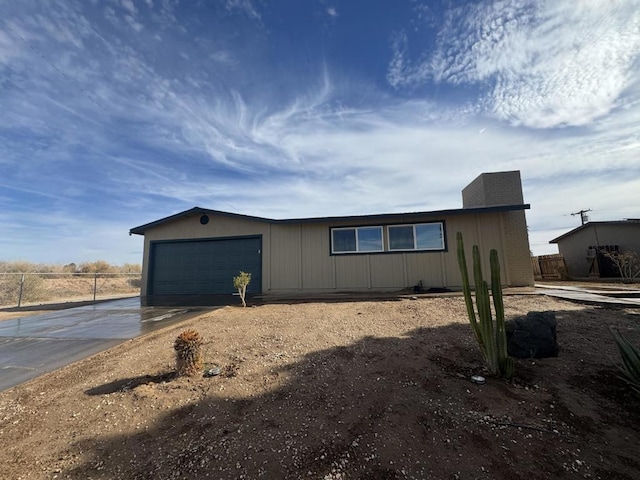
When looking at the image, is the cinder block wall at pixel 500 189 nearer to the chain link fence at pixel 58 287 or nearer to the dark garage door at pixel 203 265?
the dark garage door at pixel 203 265

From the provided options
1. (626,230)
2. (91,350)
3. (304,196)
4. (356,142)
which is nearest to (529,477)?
(91,350)

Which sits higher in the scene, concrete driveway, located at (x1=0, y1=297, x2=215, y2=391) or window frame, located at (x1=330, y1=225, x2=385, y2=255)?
window frame, located at (x1=330, y1=225, x2=385, y2=255)

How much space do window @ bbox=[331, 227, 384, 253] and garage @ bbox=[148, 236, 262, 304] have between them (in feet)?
10.5

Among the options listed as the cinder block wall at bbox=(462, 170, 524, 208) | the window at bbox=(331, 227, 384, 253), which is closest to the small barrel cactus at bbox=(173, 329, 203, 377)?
the window at bbox=(331, 227, 384, 253)

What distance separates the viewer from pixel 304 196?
17.5 meters

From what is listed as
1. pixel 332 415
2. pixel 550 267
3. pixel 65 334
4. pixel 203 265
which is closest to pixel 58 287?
pixel 203 265

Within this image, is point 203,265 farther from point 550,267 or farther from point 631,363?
point 550,267

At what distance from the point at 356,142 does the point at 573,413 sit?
11225 mm

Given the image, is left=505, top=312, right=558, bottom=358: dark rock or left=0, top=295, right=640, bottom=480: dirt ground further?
left=505, top=312, right=558, bottom=358: dark rock

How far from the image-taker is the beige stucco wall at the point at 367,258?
10.3 meters

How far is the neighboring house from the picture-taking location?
15.1 metres

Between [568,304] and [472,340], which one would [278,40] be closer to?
[472,340]

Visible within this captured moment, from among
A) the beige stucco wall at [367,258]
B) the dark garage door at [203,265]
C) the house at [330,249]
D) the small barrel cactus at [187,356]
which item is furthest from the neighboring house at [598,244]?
the small barrel cactus at [187,356]

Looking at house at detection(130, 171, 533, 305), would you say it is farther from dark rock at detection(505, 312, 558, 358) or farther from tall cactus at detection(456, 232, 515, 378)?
tall cactus at detection(456, 232, 515, 378)
